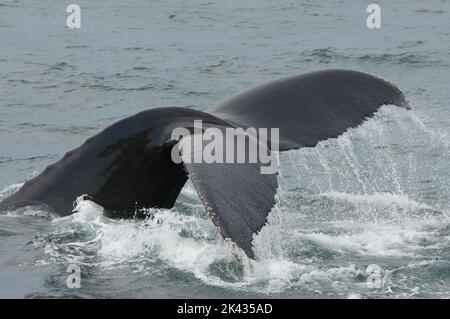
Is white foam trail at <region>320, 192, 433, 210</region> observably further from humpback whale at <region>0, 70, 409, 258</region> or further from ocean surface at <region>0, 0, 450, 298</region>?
humpback whale at <region>0, 70, 409, 258</region>

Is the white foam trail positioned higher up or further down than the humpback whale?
further down

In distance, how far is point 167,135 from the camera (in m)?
6.14

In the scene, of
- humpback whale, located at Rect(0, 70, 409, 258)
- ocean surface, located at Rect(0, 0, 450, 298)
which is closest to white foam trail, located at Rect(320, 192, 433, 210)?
ocean surface, located at Rect(0, 0, 450, 298)

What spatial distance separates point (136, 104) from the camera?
1309cm

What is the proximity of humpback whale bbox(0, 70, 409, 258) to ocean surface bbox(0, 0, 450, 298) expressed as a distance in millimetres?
107

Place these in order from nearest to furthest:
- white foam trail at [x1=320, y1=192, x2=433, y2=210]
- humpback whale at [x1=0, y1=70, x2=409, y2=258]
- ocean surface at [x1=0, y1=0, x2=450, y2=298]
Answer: ocean surface at [x1=0, y1=0, x2=450, y2=298]
humpback whale at [x1=0, y1=70, x2=409, y2=258]
white foam trail at [x1=320, y1=192, x2=433, y2=210]

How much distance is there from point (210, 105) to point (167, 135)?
6836 mm

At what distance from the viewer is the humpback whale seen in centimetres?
624

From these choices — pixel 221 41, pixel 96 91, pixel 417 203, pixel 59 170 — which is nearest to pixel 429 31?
pixel 221 41

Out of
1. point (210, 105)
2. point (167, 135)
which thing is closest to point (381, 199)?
point (167, 135)

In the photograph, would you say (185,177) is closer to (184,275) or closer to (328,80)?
(184,275)

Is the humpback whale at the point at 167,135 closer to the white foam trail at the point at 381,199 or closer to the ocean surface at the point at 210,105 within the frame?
the ocean surface at the point at 210,105

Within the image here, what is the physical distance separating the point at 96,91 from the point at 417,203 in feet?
21.4

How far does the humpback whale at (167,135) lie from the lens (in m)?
6.24
